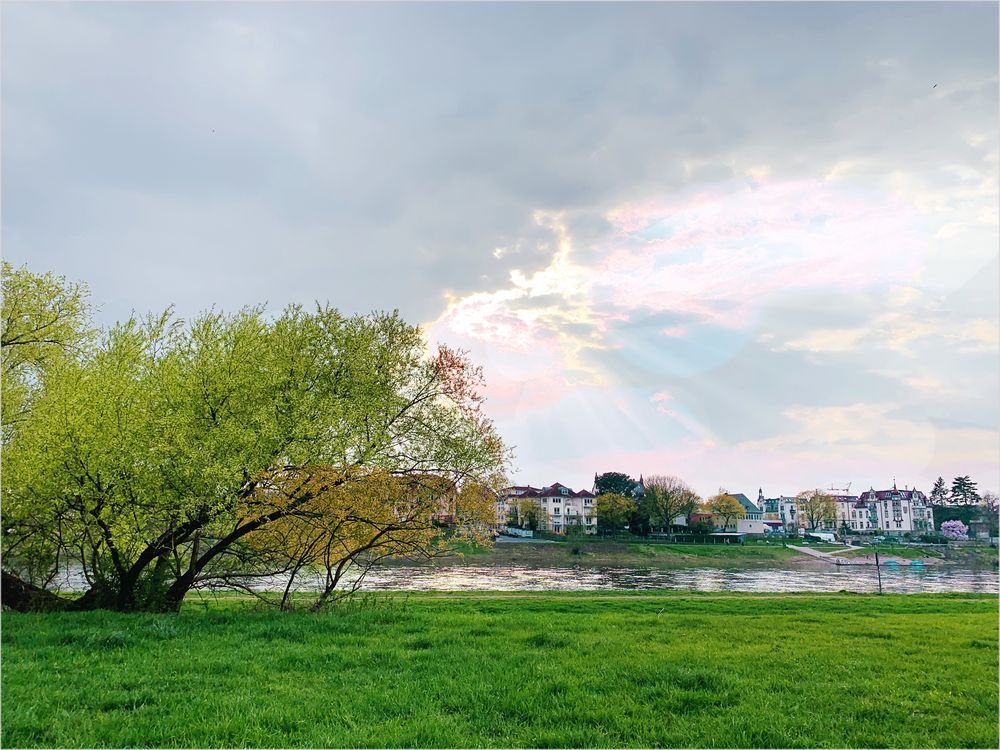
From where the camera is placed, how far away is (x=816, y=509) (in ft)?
545

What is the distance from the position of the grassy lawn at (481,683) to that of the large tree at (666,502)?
374 ft

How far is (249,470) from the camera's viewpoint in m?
16.5

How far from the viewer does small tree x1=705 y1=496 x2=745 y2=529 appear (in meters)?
157

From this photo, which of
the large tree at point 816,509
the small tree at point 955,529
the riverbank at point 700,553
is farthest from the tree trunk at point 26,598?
the small tree at point 955,529

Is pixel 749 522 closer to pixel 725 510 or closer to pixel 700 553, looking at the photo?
pixel 725 510

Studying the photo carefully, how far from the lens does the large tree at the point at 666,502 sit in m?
127

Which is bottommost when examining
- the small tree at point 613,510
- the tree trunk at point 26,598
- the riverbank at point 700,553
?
the riverbank at point 700,553

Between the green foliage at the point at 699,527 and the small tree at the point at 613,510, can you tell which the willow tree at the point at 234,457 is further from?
the green foliage at the point at 699,527

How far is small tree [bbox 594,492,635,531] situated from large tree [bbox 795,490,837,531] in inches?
2613

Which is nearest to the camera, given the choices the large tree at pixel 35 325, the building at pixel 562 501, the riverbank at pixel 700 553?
the large tree at pixel 35 325

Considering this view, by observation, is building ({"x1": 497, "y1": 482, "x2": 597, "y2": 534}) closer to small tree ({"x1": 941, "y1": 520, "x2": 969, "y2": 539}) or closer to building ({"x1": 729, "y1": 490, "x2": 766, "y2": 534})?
building ({"x1": 729, "y1": 490, "x2": 766, "y2": 534})

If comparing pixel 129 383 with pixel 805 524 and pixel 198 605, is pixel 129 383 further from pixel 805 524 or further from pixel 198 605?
pixel 805 524

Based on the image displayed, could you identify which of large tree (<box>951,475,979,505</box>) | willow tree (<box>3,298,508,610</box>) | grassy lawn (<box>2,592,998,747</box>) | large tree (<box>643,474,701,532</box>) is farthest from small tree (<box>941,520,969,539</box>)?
willow tree (<box>3,298,508,610</box>)

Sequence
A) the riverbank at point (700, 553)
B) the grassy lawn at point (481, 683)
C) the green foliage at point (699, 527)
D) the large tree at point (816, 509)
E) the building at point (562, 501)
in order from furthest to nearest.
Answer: the building at point (562, 501)
the large tree at point (816, 509)
the green foliage at point (699, 527)
the riverbank at point (700, 553)
the grassy lawn at point (481, 683)
